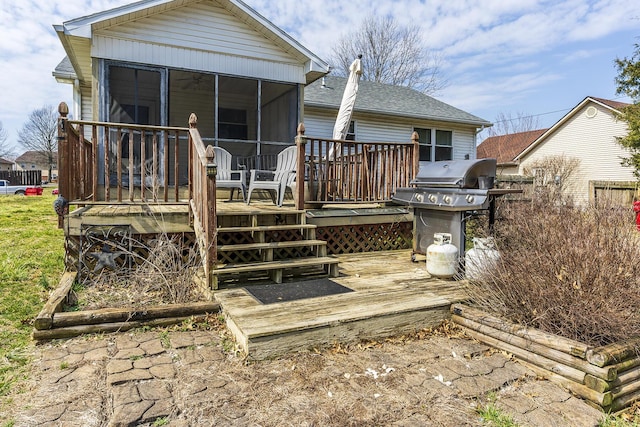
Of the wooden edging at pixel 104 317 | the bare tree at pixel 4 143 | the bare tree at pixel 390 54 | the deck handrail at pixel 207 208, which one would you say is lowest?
the wooden edging at pixel 104 317

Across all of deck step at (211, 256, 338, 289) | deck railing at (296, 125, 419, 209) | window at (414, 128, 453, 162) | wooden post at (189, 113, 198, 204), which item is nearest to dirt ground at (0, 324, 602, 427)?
deck step at (211, 256, 338, 289)

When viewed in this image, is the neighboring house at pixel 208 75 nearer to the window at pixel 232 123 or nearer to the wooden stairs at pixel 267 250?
the window at pixel 232 123

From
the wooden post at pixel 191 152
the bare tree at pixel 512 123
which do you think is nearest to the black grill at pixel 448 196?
the wooden post at pixel 191 152

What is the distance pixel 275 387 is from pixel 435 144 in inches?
470

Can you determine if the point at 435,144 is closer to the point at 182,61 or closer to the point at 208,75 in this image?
the point at 208,75

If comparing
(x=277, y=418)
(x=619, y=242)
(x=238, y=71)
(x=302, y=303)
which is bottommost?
(x=277, y=418)

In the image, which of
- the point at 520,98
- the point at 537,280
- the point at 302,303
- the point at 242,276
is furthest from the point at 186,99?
the point at 520,98

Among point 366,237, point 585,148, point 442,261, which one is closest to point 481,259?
point 442,261

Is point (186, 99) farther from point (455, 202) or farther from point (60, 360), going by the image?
point (60, 360)

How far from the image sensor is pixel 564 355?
8.81 ft

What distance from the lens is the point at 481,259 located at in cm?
395

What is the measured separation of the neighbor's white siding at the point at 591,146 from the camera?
19203 mm

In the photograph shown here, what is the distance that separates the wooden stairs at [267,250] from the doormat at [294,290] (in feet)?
0.59

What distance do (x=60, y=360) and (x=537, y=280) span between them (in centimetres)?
352
